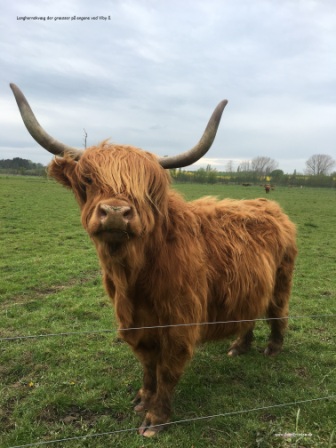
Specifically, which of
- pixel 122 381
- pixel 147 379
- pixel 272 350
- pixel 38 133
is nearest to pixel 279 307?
pixel 272 350

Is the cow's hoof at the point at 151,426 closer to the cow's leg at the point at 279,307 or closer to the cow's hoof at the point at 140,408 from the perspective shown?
the cow's hoof at the point at 140,408

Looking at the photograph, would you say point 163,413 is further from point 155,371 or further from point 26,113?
point 26,113

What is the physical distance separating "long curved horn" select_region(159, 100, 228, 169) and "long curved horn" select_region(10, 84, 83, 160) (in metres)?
0.63

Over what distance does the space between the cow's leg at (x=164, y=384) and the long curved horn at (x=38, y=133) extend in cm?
157

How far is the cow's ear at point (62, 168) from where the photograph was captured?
93.5 inches

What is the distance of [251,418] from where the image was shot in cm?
284

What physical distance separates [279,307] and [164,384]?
5.47 ft

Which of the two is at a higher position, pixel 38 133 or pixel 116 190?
pixel 38 133

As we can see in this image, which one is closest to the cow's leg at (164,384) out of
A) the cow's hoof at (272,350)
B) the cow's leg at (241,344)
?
the cow's leg at (241,344)

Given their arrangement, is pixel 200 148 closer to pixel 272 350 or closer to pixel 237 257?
pixel 237 257

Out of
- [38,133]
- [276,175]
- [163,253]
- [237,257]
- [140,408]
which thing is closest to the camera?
[38,133]

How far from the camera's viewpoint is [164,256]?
2562 mm

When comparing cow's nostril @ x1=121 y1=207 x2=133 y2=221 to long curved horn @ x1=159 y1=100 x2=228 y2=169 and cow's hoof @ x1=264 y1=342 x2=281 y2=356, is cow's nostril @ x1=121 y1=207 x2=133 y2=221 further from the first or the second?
cow's hoof @ x1=264 y1=342 x2=281 y2=356

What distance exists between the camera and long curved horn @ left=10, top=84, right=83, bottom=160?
227cm
